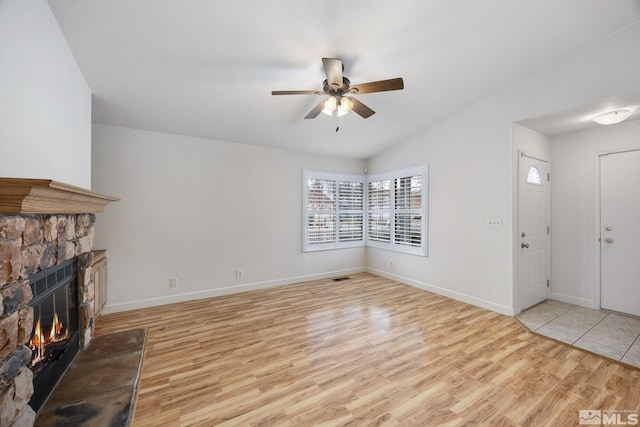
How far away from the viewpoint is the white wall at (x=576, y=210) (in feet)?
11.5

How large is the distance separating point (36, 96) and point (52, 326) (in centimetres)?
159

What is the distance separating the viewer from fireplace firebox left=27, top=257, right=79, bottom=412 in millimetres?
1633

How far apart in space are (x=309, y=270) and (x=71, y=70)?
412 centimetres

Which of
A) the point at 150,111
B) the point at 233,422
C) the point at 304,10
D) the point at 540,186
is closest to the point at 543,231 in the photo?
the point at 540,186

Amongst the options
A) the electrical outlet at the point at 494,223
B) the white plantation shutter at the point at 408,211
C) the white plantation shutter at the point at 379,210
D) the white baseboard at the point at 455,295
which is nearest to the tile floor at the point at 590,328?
the white baseboard at the point at 455,295

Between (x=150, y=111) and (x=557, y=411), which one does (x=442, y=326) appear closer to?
(x=557, y=411)

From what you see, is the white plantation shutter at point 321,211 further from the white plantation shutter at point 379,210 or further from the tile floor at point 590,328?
the tile floor at point 590,328

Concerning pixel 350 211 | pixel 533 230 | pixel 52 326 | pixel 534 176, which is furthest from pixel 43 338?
pixel 534 176

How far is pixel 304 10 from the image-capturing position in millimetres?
Answer: 2010

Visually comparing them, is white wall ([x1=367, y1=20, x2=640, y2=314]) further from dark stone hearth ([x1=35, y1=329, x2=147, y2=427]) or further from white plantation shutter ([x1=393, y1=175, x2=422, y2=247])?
dark stone hearth ([x1=35, y1=329, x2=147, y2=427])

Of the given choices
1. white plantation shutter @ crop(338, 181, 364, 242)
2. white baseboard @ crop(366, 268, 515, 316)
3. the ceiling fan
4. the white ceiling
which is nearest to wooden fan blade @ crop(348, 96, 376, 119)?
the ceiling fan

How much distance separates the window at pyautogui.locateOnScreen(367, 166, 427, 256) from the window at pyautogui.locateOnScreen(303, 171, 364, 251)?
0.28m

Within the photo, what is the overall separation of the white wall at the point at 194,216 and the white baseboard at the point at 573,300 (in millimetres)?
3786

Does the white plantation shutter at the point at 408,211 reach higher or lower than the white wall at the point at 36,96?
lower
